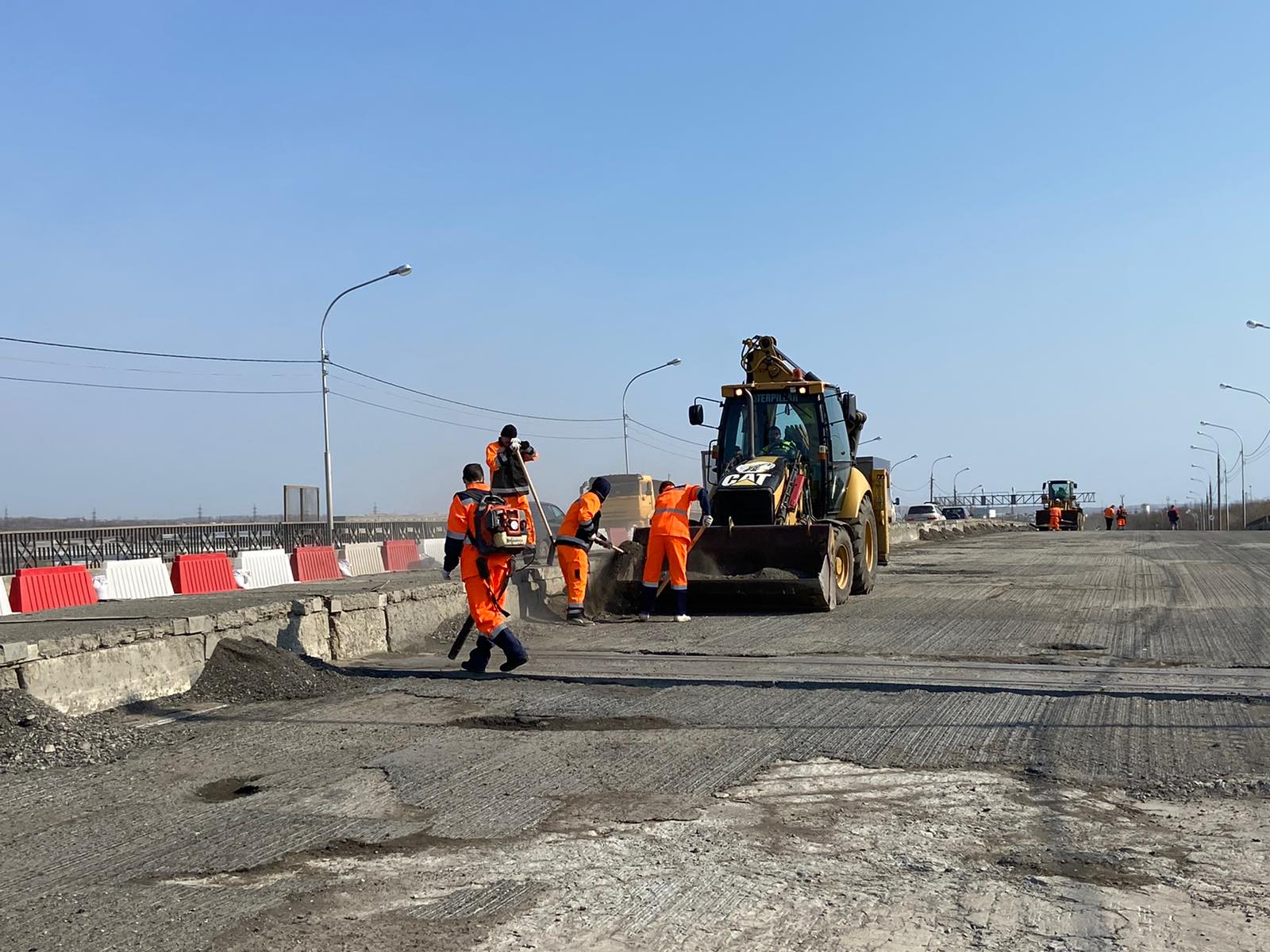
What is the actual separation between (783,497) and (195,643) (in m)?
7.89

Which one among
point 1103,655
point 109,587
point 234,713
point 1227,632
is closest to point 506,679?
point 234,713

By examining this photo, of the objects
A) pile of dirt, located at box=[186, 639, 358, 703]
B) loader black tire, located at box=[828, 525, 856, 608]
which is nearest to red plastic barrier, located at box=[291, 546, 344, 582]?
loader black tire, located at box=[828, 525, 856, 608]

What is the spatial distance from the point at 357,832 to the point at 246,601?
959cm

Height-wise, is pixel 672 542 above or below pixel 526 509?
below

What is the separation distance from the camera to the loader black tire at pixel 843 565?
575 inches

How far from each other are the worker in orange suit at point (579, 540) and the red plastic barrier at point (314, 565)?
493 inches

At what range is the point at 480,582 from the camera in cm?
919

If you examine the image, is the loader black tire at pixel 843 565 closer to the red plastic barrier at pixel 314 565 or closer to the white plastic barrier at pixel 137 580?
the white plastic barrier at pixel 137 580

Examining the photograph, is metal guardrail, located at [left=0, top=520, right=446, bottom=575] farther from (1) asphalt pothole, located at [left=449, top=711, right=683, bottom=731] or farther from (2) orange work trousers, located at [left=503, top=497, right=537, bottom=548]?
(1) asphalt pothole, located at [left=449, top=711, right=683, bottom=731]

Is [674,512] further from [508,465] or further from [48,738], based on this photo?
[48,738]

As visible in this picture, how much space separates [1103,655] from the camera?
33.1ft

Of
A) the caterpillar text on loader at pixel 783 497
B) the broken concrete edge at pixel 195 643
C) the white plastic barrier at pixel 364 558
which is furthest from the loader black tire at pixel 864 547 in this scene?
the white plastic barrier at pixel 364 558

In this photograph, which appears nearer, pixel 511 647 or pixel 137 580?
pixel 511 647

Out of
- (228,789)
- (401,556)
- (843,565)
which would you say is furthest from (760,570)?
(401,556)
